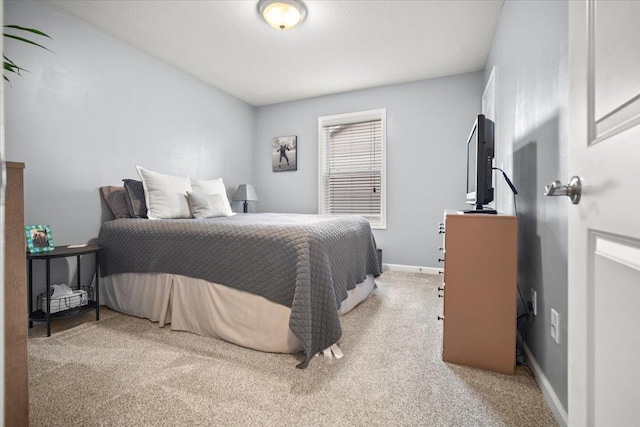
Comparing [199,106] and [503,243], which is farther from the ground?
[199,106]

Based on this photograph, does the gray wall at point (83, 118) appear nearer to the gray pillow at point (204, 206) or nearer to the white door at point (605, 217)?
the gray pillow at point (204, 206)

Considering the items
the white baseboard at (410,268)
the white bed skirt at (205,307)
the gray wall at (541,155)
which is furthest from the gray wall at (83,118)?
the gray wall at (541,155)

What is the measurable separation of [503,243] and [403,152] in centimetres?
253

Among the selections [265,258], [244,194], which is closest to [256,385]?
[265,258]

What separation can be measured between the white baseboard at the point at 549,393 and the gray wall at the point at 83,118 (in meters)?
3.33

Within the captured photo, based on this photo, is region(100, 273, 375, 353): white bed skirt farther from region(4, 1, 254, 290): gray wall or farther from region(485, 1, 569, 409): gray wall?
region(485, 1, 569, 409): gray wall

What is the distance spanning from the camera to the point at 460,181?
3590 mm

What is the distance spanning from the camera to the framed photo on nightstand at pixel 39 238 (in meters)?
2.07

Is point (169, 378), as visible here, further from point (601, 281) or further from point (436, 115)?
point (436, 115)

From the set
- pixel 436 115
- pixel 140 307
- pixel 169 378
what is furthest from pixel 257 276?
pixel 436 115

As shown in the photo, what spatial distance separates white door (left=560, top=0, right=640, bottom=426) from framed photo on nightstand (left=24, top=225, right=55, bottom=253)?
2.95m

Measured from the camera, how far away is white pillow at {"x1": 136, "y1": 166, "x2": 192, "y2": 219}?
2.68 meters

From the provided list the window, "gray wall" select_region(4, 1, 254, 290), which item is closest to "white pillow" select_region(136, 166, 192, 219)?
"gray wall" select_region(4, 1, 254, 290)

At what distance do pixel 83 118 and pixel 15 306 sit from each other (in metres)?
2.19
